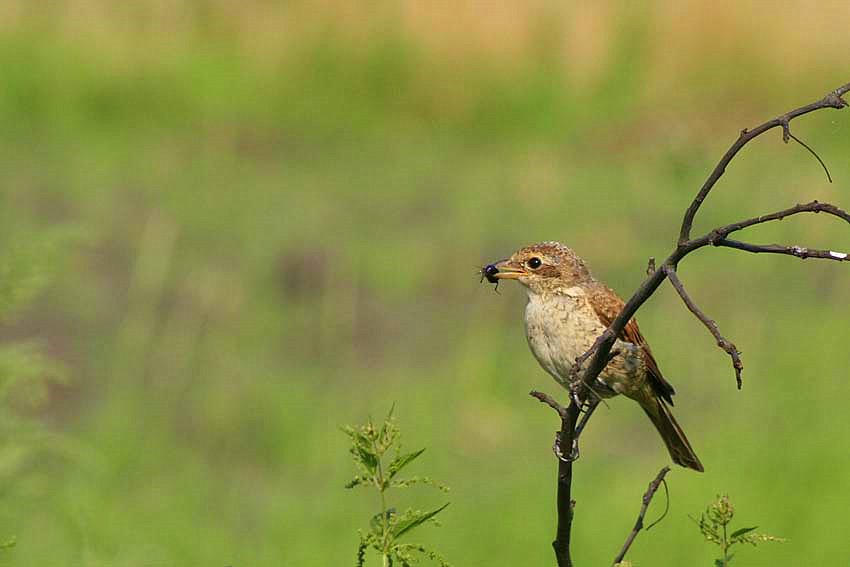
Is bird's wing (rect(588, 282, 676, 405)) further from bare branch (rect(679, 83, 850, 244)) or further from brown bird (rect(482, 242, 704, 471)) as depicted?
bare branch (rect(679, 83, 850, 244))

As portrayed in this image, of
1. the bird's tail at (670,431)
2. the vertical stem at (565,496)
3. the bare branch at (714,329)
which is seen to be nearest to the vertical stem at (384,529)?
the vertical stem at (565,496)

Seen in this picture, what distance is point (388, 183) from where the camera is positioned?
1146cm

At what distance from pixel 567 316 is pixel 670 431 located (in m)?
0.49

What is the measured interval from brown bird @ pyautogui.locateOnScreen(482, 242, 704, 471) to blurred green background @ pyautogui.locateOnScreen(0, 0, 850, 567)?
3.80 feet

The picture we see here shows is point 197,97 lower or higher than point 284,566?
higher

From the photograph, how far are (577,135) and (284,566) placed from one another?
690 cm

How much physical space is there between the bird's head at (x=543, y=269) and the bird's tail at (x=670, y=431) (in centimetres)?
36

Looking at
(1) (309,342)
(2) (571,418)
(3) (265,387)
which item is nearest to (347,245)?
(1) (309,342)

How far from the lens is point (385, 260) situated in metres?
9.84

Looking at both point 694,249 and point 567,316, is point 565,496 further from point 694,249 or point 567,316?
point 567,316

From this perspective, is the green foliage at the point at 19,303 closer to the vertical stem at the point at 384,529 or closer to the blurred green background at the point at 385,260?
the blurred green background at the point at 385,260

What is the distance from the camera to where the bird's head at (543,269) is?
429 centimetres

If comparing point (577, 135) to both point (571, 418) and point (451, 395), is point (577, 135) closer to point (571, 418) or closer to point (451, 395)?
point (451, 395)

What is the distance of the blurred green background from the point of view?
6906mm
